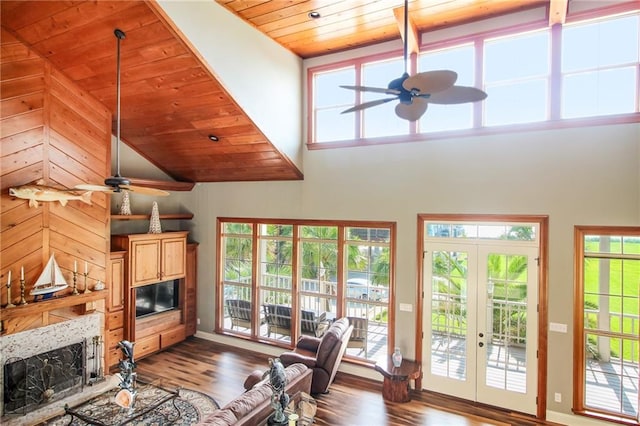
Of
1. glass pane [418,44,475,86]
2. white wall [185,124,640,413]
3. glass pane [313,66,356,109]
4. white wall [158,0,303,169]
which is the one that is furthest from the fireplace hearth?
glass pane [418,44,475,86]

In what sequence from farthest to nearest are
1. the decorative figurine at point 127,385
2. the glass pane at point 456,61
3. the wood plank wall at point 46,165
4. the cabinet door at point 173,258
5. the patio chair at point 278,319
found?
the cabinet door at point 173,258, the patio chair at point 278,319, the glass pane at point 456,61, the wood plank wall at point 46,165, the decorative figurine at point 127,385

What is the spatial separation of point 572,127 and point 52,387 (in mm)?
7626

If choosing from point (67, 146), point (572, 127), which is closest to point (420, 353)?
point (572, 127)

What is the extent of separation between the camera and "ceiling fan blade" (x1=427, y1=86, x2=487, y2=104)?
2.61m

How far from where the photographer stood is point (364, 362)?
5852mm

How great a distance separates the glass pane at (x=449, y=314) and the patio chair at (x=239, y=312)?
3604 mm

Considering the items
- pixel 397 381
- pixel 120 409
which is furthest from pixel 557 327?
pixel 120 409

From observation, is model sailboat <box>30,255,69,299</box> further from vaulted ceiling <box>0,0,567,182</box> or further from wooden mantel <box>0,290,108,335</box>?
vaulted ceiling <box>0,0,567,182</box>

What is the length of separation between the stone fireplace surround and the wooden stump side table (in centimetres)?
399

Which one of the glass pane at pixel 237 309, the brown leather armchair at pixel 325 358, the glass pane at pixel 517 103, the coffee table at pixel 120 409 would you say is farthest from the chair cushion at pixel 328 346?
the glass pane at pixel 517 103

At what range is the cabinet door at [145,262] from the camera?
628 cm

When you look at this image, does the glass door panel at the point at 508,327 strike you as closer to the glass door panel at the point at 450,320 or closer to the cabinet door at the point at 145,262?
the glass door panel at the point at 450,320

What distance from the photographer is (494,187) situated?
4.93 m

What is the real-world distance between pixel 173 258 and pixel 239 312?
66.5 inches
